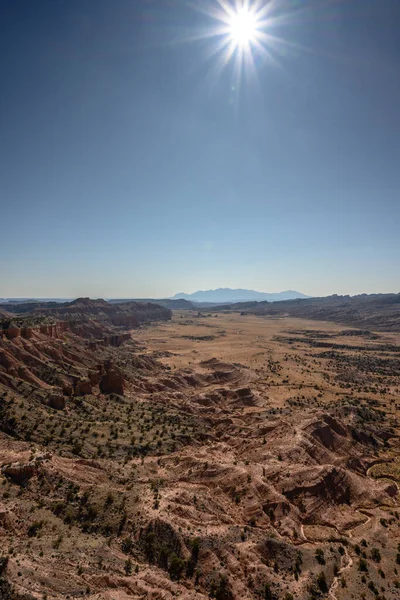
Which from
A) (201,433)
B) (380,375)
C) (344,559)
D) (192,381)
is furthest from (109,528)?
(380,375)

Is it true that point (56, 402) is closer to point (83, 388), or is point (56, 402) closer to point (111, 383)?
point (83, 388)

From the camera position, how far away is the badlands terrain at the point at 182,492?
923 inches

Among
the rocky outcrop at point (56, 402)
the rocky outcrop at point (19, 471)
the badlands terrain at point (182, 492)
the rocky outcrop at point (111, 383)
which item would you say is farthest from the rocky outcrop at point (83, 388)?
the rocky outcrop at point (19, 471)

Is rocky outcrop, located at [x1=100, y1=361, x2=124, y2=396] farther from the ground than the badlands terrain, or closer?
farther from the ground

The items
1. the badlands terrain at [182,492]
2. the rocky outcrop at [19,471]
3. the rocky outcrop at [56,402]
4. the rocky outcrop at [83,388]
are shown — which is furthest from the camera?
the rocky outcrop at [83,388]

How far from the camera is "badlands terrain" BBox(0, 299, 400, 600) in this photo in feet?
76.9

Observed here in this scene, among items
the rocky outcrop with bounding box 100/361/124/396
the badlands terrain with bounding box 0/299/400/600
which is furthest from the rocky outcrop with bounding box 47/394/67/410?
the rocky outcrop with bounding box 100/361/124/396

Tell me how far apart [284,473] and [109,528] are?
62.0 ft

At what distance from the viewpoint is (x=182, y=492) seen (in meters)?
32.1

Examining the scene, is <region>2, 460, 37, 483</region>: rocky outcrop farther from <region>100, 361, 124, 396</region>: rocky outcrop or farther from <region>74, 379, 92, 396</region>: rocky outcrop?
<region>100, 361, 124, 396</region>: rocky outcrop

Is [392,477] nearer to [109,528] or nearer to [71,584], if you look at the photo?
[109,528]

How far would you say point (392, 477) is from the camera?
41969 mm

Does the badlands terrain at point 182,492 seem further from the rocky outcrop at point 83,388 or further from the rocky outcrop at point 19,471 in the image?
the rocky outcrop at point 83,388

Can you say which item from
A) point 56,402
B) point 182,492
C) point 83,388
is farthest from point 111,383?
point 182,492
